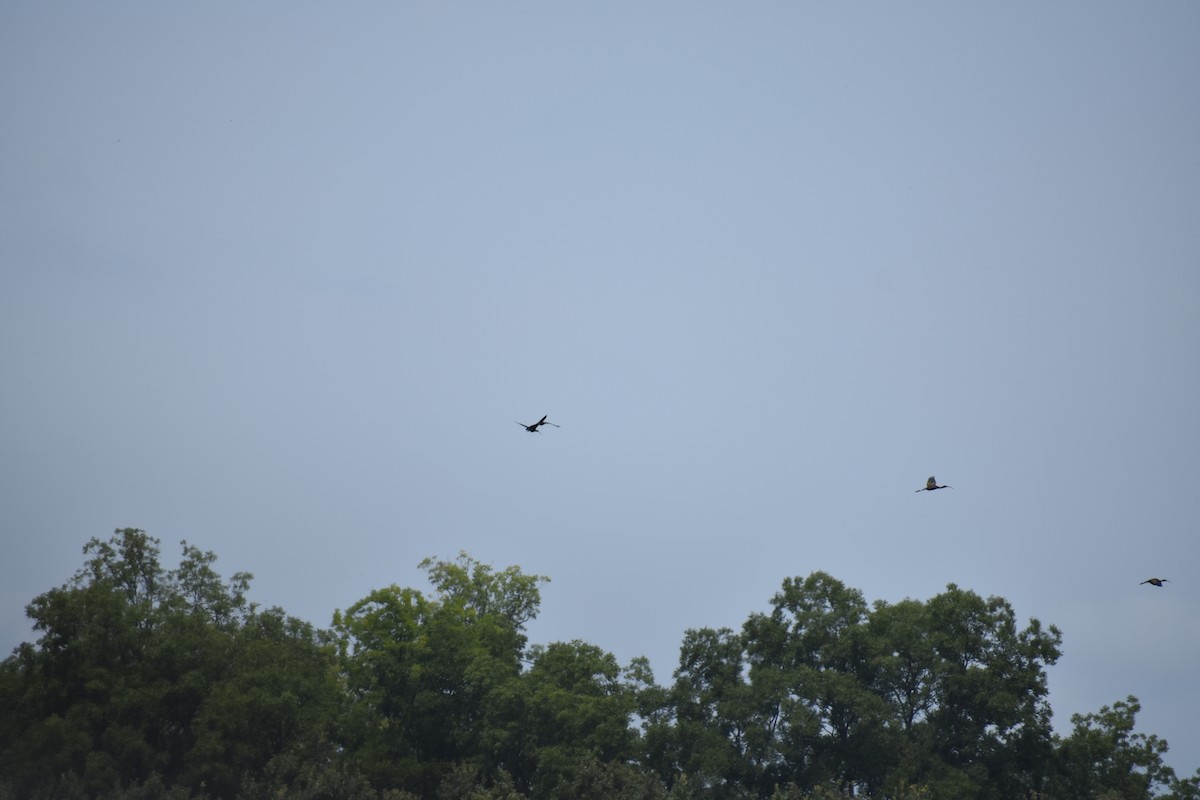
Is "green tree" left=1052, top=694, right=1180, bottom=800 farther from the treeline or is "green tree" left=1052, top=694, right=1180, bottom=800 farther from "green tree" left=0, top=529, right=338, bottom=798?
"green tree" left=0, top=529, right=338, bottom=798

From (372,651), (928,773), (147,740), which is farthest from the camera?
(372,651)

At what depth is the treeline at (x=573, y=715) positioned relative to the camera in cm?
5309

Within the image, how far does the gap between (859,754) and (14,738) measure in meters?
31.9

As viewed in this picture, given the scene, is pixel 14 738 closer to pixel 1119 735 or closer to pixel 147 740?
pixel 147 740

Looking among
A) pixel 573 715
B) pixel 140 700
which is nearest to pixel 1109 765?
pixel 573 715

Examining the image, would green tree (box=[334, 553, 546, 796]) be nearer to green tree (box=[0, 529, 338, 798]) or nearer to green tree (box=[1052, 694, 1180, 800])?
green tree (box=[0, 529, 338, 798])

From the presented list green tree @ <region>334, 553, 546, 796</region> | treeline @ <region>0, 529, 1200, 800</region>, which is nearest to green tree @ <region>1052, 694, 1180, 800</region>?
treeline @ <region>0, 529, 1200, 800</region>

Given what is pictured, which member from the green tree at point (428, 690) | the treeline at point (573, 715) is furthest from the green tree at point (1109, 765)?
the green tree at point (428, 690)

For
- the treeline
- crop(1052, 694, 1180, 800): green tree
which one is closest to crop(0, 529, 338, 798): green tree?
the treeline

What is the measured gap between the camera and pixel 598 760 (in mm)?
52688

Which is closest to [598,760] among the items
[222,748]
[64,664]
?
[222,748]

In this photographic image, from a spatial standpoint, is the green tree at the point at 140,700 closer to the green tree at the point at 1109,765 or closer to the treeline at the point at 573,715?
the treeline at the point at 573,715

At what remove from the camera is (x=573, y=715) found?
55531mm

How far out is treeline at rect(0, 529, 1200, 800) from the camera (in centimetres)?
5309
